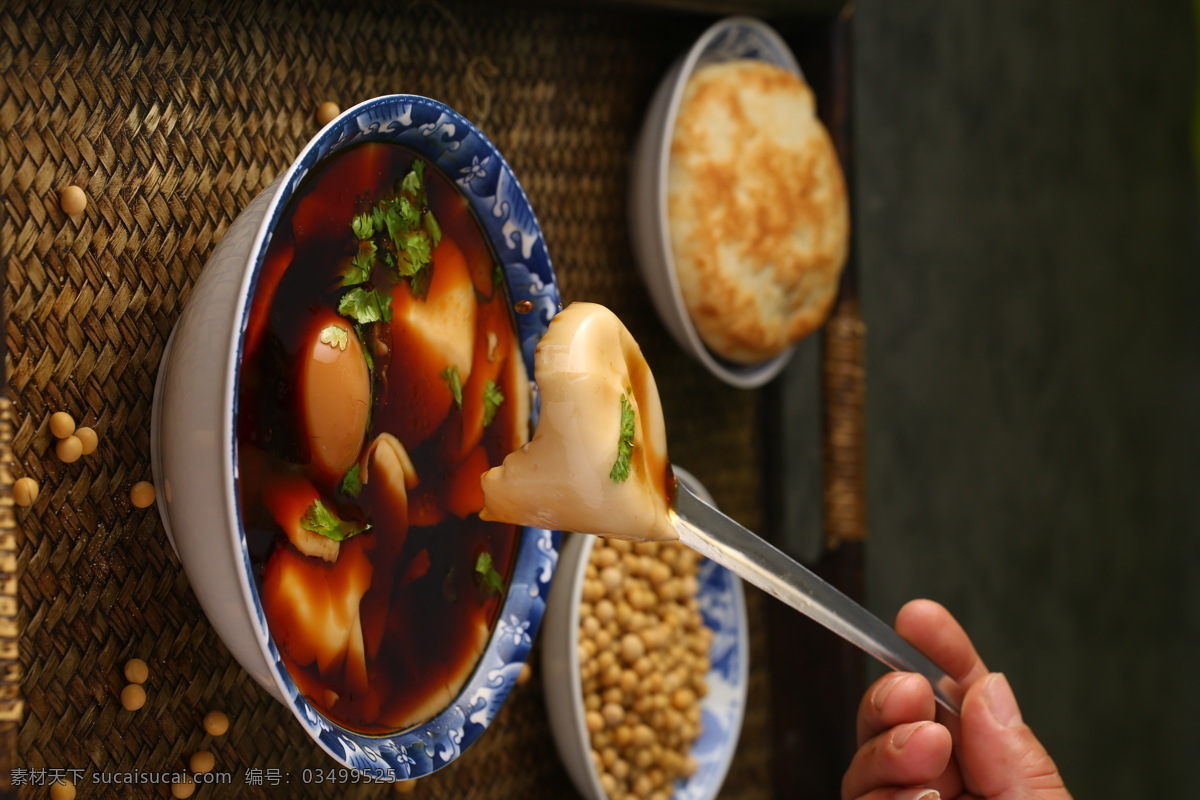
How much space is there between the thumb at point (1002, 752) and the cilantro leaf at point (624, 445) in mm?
485

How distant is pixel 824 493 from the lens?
1226mm

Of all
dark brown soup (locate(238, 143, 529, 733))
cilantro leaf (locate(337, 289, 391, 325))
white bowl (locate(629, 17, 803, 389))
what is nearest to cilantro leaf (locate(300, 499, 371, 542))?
dark brown soup (locate(238, 143, 529, 733))

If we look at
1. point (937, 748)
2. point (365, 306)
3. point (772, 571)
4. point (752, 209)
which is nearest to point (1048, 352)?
point (752, 209)

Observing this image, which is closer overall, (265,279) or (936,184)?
(265,279)

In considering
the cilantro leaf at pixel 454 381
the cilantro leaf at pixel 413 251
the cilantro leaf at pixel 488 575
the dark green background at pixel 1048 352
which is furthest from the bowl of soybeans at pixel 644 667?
the dark green background at pixel 1048 352

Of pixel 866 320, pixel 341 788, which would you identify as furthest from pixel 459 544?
pixel 866 320

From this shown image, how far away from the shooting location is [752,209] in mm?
1077

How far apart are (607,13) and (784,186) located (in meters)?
0.27

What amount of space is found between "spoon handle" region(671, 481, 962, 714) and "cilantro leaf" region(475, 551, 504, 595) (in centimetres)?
19

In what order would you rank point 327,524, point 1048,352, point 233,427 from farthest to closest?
1. point 1048,352
2. point 327,524
3. point 233,427

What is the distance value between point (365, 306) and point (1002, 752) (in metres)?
0.70

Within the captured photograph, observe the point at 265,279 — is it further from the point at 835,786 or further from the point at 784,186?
the point at 835,786

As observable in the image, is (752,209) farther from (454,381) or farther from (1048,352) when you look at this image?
(1048,352)

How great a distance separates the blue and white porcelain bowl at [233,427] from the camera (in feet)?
2.02
